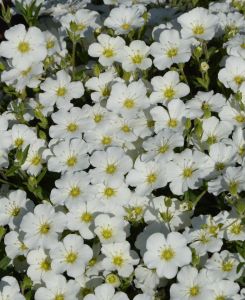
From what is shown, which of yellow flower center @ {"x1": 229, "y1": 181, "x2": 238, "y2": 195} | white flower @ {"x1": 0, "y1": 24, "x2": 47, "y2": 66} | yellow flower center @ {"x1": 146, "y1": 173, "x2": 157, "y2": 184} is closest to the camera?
yellow flower center @ {"x1": 229, "y1": 181, "x2": 238, "y2": 195}

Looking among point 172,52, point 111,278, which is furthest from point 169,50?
point 111,278

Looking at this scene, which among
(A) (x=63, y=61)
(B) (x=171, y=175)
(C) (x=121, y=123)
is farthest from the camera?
(A) (x=63, y=61)

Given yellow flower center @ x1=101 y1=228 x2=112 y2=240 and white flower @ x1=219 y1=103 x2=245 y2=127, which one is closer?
yellow flower center @ x1=101 y1=228 x2=112 y2=240

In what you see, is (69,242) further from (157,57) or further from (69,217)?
(157,57)

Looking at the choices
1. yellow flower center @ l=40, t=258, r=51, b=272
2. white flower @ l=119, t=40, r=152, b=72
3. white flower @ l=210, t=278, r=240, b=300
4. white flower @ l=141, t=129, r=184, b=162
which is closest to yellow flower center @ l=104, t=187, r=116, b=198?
white flower @ l=141, t=129, r=184, b=162

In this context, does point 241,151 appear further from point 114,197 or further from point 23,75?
point 23,75

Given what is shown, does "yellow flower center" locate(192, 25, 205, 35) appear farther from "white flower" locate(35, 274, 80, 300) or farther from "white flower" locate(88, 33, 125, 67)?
"white flower" locate(35, 274, 80, 300)

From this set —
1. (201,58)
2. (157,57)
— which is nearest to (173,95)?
(157,57)

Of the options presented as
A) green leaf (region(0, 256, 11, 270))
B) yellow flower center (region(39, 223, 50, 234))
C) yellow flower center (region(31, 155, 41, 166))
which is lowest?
green leaf (region(0, 256, 11, 270))
